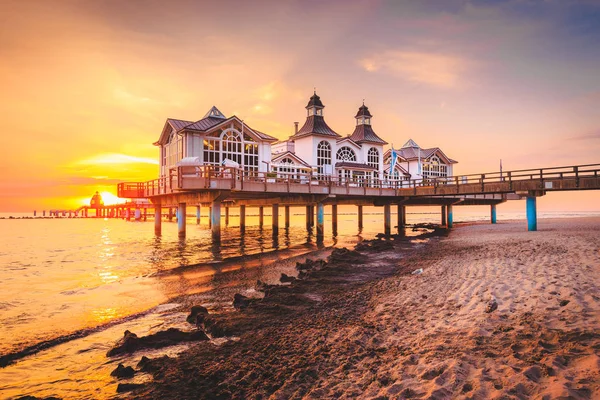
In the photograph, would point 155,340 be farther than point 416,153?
No

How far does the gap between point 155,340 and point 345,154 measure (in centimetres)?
4016

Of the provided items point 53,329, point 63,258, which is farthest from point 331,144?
point 53,329

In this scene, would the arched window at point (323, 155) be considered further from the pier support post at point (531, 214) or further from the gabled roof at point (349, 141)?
the pier support post at point (531, 214)

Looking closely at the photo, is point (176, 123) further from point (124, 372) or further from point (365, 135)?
point (124, 372)

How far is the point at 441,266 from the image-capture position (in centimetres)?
1183

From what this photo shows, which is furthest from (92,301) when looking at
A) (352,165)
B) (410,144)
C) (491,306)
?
(410,144)

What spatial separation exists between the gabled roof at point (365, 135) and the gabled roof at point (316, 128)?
195 inches

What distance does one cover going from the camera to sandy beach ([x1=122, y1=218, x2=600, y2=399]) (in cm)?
405

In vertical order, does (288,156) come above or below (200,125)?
below

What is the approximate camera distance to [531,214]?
2508cm

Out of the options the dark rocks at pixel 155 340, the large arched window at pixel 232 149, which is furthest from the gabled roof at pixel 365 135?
the dark rocks at pixel 155 340

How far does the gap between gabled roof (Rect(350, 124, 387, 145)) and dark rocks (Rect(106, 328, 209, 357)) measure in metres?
41.9

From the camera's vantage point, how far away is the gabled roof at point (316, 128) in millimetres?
41531

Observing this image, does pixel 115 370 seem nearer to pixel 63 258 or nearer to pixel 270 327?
pixel 270 327
